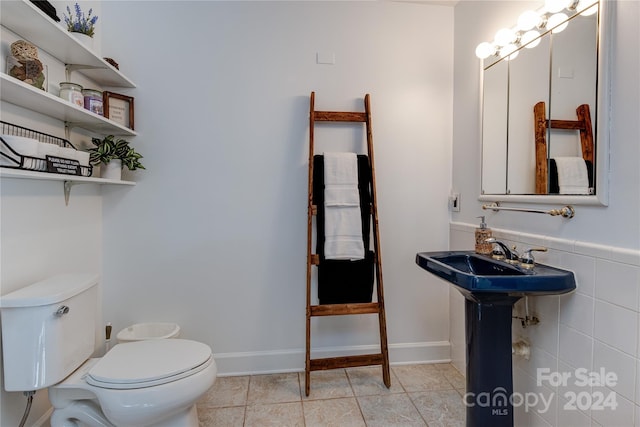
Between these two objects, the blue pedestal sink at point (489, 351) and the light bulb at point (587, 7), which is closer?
the light bulb at point (587, 7)

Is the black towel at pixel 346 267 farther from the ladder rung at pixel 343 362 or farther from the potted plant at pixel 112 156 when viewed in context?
the potted plant at pixel 112 156

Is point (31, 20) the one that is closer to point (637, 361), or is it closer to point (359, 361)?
point (359, 361)

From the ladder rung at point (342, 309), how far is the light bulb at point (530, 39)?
152 centimetres

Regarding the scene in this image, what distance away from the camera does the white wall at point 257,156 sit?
6.32 feet

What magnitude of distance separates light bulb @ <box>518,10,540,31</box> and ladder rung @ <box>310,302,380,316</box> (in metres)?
1.56

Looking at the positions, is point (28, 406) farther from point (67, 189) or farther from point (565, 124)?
point (565, 124)

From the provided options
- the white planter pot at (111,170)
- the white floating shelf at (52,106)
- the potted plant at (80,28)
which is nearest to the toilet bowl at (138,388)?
the white planter pot at (111,170)

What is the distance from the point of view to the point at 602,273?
112 cm

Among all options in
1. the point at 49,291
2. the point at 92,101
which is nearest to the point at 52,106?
the point at 92,101

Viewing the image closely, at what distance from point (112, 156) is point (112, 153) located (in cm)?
2

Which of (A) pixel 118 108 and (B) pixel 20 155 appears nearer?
(B) pixel 20 155

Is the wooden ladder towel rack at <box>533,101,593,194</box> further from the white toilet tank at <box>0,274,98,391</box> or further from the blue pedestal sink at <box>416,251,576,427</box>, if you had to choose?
the white toilet tank at <box>0,274,98,391</box>

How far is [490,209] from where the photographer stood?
68.0 inches

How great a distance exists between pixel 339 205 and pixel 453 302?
102 cm
